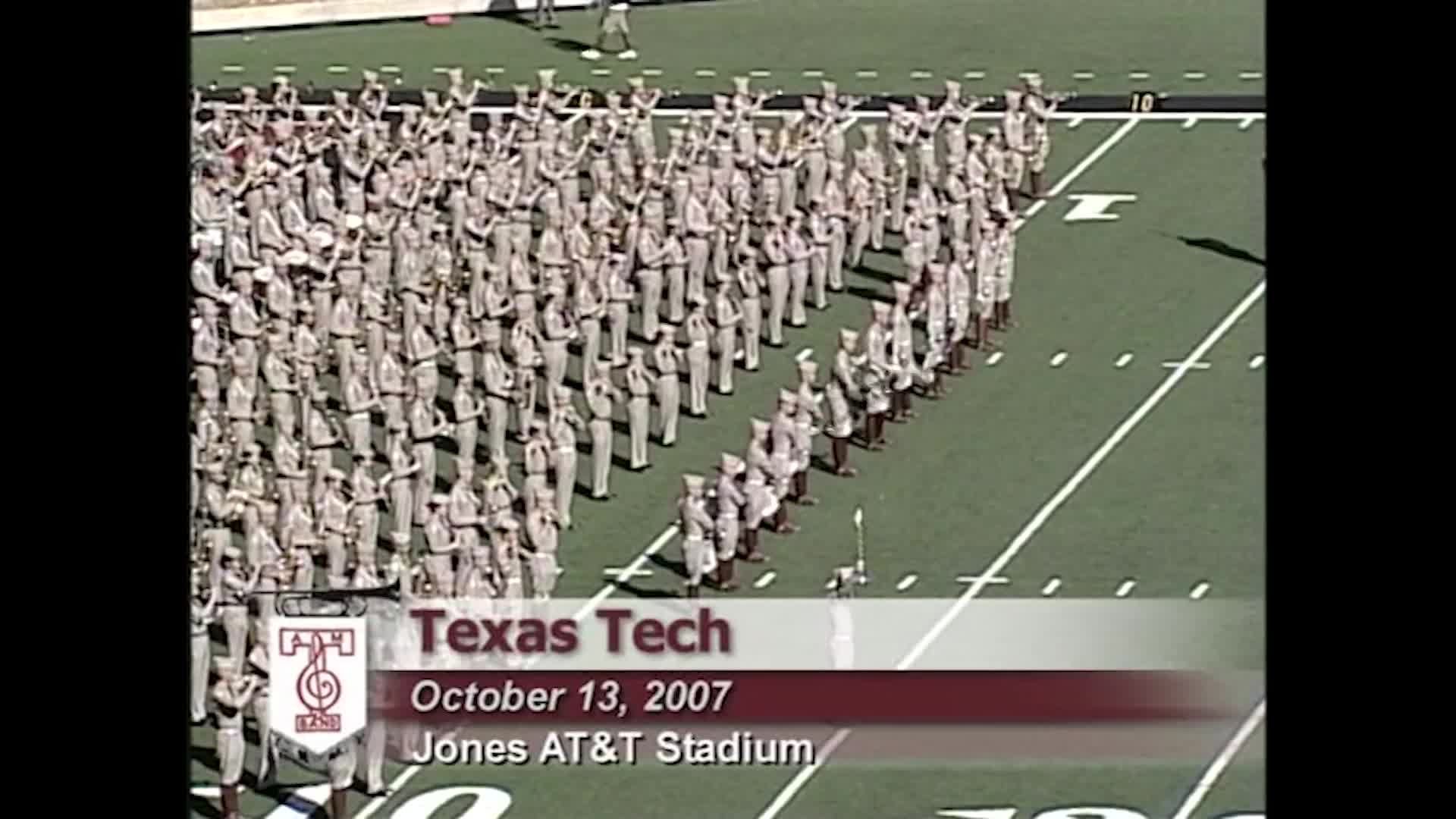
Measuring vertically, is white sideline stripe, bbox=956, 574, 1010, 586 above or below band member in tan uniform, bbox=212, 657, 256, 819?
above

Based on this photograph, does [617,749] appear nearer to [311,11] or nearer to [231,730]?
[231,730]

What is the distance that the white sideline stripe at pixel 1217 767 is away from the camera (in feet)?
41.1

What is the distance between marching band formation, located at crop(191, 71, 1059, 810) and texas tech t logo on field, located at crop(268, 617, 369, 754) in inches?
43.5

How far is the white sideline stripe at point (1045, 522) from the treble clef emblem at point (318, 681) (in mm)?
1336

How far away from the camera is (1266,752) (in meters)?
8.88

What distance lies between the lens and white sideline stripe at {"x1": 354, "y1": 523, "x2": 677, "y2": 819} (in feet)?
41.3

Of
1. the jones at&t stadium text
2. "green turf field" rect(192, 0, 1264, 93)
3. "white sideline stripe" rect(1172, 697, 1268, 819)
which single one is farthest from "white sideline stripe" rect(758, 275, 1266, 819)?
"green turf field" rect(192, 0, 1264, 93)

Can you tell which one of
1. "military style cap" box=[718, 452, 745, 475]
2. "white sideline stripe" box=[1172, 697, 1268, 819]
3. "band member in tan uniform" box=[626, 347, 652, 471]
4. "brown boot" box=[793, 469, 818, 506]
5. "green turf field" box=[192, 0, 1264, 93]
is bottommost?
"white sideline stripe" box=[1172, 697, 1268, 819]

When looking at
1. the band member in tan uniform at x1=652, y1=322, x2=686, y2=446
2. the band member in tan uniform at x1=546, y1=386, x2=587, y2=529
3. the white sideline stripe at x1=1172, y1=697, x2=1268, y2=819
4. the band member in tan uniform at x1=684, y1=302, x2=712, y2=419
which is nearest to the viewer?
the white sideline stripe at x1=1172, y1=697, x2=1268, y2=819

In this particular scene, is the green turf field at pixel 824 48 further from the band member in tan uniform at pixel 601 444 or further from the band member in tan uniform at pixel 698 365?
the band member in tan uniform at pixel 601 444

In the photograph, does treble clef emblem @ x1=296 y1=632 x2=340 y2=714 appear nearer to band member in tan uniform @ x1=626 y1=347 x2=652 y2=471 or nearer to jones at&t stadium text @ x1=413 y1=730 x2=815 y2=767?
jones at&t stadium text @ x1=413 y1=730 x2=815 y2=767

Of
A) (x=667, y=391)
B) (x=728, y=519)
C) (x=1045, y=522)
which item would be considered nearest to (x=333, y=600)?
(x=728, y=519)

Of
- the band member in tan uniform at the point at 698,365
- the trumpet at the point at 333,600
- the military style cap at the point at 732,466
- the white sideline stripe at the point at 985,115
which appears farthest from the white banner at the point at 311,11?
the trumpet at the point at 333,600
